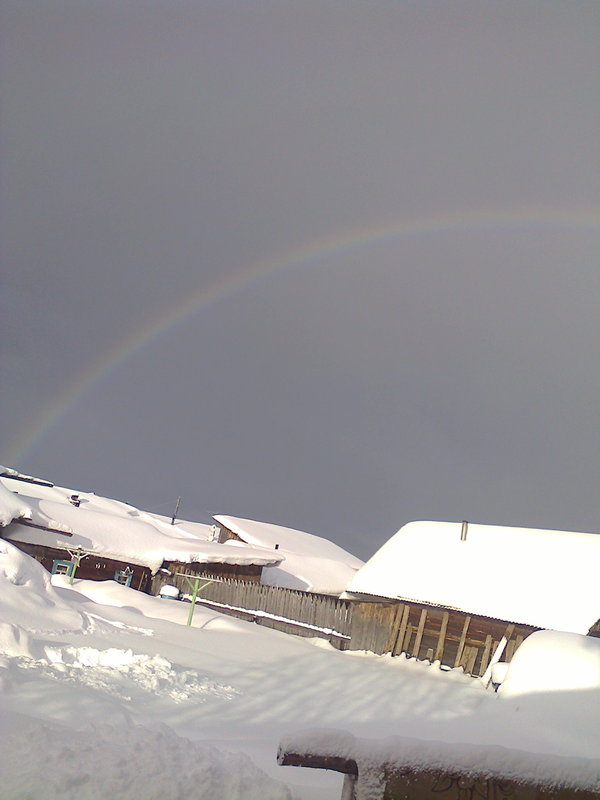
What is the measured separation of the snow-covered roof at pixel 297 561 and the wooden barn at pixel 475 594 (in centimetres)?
1872

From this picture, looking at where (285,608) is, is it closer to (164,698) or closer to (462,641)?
(462,641)

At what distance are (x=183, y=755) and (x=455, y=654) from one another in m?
14.6

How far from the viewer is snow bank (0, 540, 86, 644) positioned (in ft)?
33.2

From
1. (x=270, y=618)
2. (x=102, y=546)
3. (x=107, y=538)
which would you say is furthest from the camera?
(x=107, y=538)

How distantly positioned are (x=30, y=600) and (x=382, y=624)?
438 inches

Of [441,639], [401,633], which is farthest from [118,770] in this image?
[401,633]

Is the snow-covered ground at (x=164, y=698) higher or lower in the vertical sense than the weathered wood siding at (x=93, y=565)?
higher

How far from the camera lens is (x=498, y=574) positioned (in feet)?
56.9

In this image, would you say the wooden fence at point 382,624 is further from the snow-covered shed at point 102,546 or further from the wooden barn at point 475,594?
the snow-covered shed at point 102,546

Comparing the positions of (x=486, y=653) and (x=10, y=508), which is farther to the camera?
(x=10, y=508)

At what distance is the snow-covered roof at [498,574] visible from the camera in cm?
1538

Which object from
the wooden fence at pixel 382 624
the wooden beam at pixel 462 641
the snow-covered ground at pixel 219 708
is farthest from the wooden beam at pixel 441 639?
the snow-covered ground at pixel 219 708

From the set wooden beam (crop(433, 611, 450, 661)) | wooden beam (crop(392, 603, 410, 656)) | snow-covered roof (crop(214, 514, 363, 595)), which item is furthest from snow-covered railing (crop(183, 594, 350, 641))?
snow-covered roof (crop(214, 514, 363, 595))

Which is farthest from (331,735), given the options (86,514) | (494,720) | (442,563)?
(86,514)
